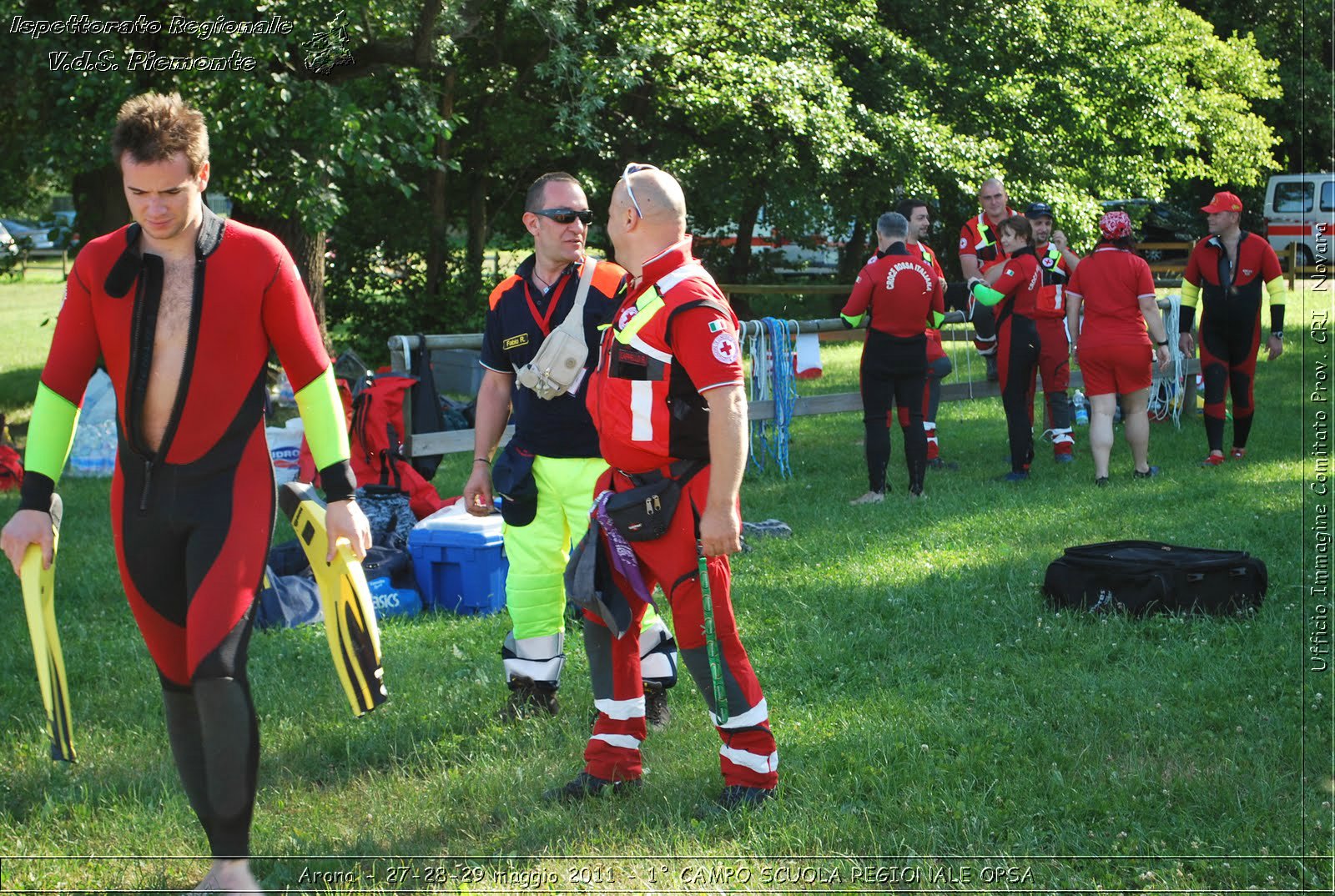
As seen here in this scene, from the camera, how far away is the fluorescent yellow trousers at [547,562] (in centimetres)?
505

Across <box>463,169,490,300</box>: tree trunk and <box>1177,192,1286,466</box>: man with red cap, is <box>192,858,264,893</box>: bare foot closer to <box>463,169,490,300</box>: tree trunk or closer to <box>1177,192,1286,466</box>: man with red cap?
<box>1177,192,1286,466</box>: man with red cap

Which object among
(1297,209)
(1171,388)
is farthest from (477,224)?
(1297,209)

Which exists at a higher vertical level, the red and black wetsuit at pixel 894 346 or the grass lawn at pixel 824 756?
the red and black wetsuit at pixel 894 346

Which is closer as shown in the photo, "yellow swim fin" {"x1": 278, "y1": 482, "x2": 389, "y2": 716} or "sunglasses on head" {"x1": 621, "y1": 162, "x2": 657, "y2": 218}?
"yellow swim fin" {"x1": 278, "y1": 482, "x2": 389, "y2": 716}

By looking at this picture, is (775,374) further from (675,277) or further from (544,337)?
(675,277)

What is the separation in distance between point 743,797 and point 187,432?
2.09 m

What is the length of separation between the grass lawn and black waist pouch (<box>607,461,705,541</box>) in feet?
3.14

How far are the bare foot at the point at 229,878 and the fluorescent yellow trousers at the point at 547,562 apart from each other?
1714 millimetres

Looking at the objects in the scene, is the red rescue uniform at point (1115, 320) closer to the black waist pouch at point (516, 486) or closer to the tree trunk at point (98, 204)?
the black waist pouch at point (516, 486)

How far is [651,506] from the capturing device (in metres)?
4.02

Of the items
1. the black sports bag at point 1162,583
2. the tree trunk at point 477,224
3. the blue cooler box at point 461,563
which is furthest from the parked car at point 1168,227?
the blue cooler box at point 461,563

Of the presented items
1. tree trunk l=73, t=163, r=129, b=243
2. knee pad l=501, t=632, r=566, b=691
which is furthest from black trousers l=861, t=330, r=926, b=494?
tree trunk l=73, t=163, r=129, b=243

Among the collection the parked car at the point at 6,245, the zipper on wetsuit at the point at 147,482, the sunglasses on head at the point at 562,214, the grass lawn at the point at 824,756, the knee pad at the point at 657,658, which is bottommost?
the grass lawn at the point at 824,756

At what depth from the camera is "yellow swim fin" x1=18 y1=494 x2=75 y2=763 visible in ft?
11.7
